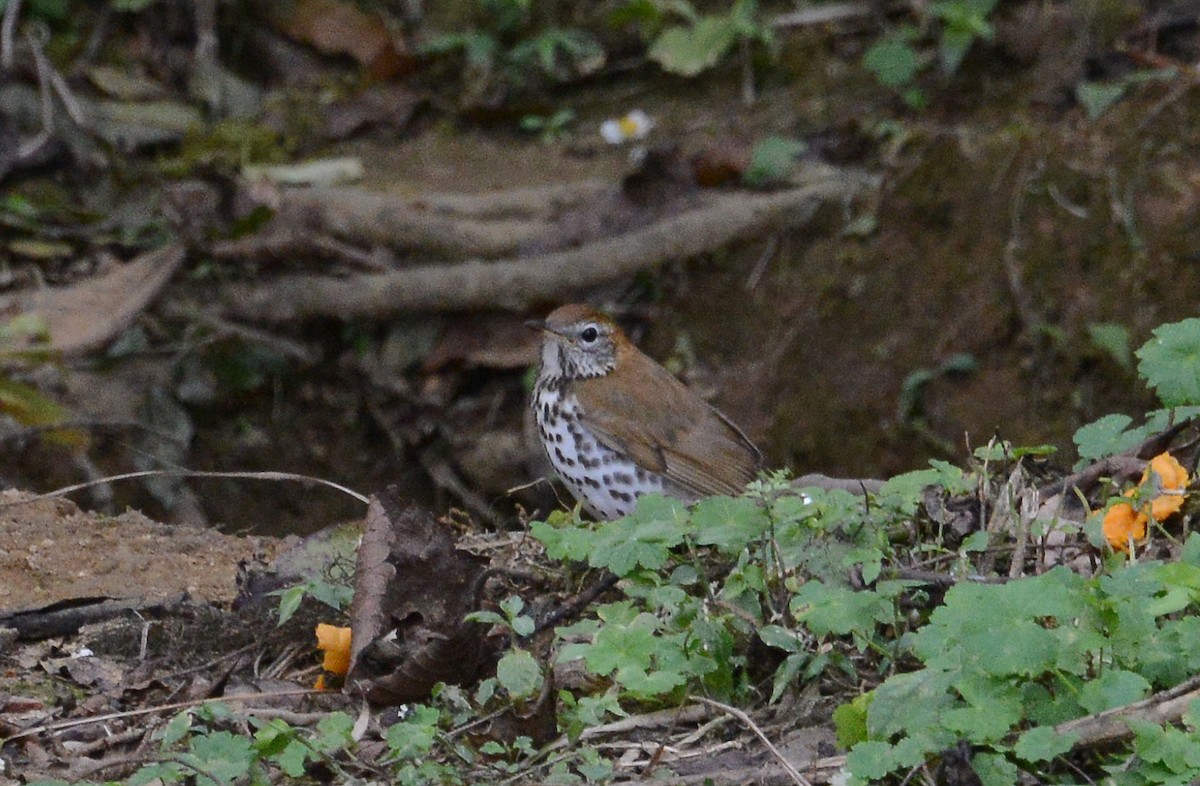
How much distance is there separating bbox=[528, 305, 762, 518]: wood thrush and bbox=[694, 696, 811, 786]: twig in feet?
6.66

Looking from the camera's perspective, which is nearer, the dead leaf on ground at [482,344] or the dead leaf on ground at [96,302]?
the dead leaf on ground at [96,302]

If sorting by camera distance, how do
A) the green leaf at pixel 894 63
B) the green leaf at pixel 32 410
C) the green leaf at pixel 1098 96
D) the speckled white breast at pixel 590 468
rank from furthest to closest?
the green leaf at pixel 894 63 < the green leaf at pixel 1098 96 < the green leaf at pixel 32 410 < the speckled white breast at pixel 590 468

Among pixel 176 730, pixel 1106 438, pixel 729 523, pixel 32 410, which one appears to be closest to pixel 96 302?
pixel 32 410

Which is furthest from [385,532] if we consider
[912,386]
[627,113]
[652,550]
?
[627,113]

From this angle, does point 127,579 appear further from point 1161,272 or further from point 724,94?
point 724,94

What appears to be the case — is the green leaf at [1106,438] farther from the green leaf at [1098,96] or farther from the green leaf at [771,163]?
the green leaf at [771,163]

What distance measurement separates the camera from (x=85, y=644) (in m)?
3.43

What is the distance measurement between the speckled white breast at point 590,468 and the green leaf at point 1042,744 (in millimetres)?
2471

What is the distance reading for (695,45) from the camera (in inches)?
315

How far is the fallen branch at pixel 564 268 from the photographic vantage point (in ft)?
23.3

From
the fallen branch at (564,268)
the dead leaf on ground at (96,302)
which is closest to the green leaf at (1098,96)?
the fallen branch at (564,268)

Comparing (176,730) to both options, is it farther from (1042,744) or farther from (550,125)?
(550,125)

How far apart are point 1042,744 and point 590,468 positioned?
2.62 metres

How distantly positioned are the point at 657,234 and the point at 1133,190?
193cm
